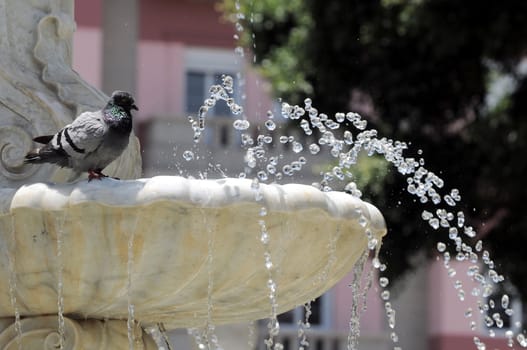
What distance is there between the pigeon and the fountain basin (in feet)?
0.82

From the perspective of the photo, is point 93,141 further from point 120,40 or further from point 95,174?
point 120,40

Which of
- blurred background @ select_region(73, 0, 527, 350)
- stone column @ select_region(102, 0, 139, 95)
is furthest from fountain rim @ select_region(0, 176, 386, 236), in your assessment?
stone column @ select_region(102, 0, 139, 95)

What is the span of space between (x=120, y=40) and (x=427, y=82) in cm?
548

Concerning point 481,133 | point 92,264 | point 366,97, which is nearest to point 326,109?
point 366,97

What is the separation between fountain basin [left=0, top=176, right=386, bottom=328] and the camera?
4.88 metres

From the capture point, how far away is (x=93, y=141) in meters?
5.17

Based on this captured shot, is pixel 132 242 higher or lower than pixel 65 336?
higher

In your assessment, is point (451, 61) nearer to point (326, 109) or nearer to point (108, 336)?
point (326, 109)

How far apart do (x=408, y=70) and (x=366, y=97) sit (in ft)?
2.27

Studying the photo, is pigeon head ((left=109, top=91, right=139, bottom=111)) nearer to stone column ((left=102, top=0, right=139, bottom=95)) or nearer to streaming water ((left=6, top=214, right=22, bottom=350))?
streaming water ((left=6, top=214, right=22, bottom=350))

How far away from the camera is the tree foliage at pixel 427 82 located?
1452cm

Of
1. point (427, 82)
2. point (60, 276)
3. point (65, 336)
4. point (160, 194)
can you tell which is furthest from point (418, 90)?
point (160, 194)

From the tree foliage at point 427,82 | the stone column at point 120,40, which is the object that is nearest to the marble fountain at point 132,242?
the tree foliage at point 427,82

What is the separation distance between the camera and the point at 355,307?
5.98 m
